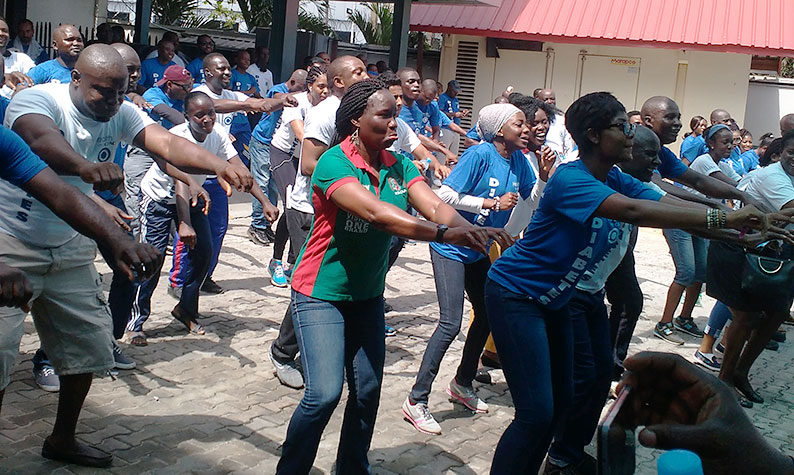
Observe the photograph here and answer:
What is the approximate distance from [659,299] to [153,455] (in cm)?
674

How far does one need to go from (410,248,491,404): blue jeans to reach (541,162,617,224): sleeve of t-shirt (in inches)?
60.5

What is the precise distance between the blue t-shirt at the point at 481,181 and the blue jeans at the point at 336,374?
4.52 feet

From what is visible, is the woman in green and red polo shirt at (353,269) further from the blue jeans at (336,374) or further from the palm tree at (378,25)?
the palm tree at (378,25)

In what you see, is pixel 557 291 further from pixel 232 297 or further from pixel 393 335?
pixel 232 297

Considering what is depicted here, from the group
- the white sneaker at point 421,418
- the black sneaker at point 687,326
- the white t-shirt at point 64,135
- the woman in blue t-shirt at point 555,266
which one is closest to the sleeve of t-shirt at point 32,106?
the white t-shirt at point 64,135

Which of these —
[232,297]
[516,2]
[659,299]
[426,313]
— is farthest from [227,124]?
[516,2]

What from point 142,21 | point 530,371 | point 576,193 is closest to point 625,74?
point 142,21

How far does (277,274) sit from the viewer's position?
28.7 ft

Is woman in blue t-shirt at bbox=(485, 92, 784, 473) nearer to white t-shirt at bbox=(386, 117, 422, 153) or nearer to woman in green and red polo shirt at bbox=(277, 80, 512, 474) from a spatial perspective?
woman in green and red polo shirt at bbox=(277, 80, 512, 474)

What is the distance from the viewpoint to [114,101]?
14.7ft

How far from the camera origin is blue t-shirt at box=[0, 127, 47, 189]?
11.6 feet

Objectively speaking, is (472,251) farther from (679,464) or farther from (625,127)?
(679,464)

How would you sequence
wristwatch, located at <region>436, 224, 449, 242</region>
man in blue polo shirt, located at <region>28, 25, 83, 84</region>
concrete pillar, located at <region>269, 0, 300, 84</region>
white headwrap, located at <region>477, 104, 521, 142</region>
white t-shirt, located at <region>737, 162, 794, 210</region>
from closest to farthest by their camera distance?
1. wristwatch, located at <region>436, 224, 449, 242</region>
2. white headwrap, located at <region>477, 104, 521, 142</region>
3. white t-shirt, located at <region>737, 162, 794, 210</region>
4. man in blue polo shirt, located at <region>28, 25, 83, 84</region>
5. concrete pillar, located at <region>269, 0, 300, 84</region>

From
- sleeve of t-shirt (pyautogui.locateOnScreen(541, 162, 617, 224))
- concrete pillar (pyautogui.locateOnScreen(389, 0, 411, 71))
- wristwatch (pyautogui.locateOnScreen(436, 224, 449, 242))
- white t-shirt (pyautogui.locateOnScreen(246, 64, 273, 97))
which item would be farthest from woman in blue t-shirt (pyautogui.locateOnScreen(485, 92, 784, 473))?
concrete pillar (pyautogui.locateOnScreen(389, 0, 411, 71))
